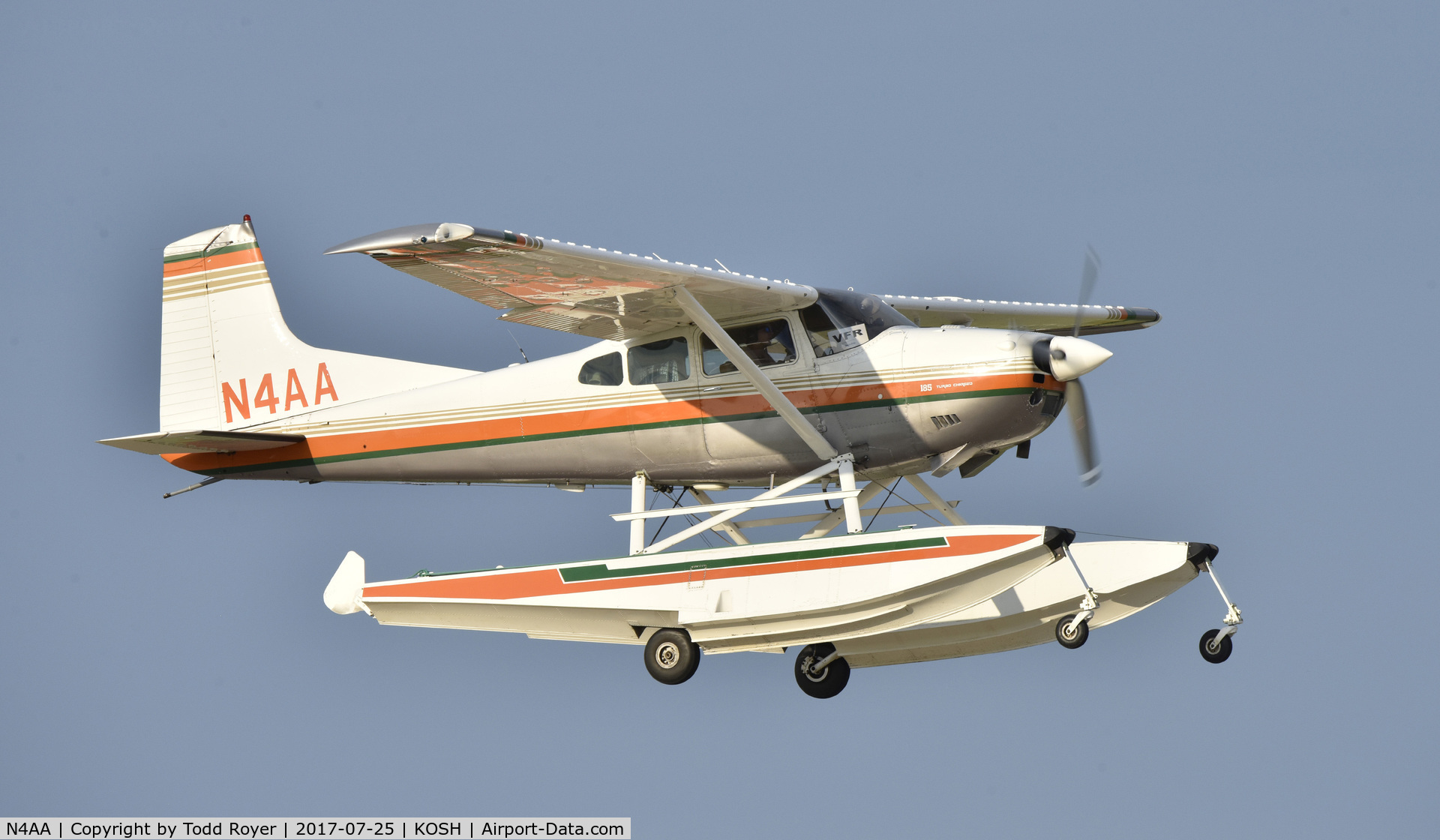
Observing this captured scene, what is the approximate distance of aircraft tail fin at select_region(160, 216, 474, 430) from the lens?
15.7m

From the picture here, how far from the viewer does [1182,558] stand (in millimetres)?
12984

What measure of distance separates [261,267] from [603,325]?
474 centimetres

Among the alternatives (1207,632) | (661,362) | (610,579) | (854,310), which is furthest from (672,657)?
(1207,632)

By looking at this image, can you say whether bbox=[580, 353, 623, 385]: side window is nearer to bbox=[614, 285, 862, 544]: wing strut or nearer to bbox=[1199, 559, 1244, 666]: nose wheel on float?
bbox=[614, 285, 862, 544]: wing strut

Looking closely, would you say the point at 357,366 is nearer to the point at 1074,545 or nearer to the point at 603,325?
the point at 603,325

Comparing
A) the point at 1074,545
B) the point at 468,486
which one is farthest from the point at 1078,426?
the point at 468,486

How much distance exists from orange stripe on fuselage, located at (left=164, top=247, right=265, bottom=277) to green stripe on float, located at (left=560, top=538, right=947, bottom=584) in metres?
5.84

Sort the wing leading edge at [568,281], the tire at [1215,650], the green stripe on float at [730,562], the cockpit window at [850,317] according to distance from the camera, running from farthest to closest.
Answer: the cockpit window at [850,317]
the tire at [1215,650]
the green stripe on float at [730,562]
the wing leading edge at [568,281]

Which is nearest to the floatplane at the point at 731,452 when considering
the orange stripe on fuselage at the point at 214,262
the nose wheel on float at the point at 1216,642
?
the nose wheel on float at the point at 1216,642

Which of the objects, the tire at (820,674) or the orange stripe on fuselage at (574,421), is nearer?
the orange stripe on fuselage at (574,421)

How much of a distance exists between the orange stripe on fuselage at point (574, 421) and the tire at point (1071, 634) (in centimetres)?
212

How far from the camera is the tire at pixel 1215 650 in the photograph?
13.0 meters

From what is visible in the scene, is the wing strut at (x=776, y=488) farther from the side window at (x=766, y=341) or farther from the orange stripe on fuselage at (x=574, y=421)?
the orange stripe on fuselage at (x=574, y=421)

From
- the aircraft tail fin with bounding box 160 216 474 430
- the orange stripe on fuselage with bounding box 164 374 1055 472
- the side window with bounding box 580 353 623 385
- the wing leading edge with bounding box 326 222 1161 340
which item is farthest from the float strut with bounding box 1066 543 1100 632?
the aircraft tail fin with bounding box 160 216 474 430
